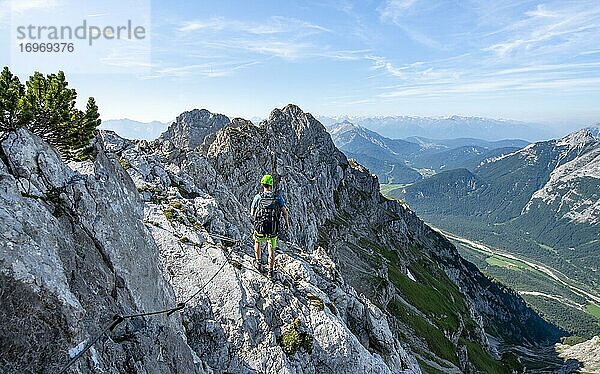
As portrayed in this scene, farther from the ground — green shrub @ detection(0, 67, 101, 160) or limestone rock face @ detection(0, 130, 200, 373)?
green shrub @ detection(0, 67, 101, 160)

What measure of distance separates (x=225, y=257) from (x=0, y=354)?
18.3 metres

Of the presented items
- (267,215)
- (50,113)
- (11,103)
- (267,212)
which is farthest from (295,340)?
(11,103)

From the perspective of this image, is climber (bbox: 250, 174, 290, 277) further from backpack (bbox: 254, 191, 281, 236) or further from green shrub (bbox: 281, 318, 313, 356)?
green shrub (bbox: 281, 318, 313, 356)

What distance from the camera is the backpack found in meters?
23.8

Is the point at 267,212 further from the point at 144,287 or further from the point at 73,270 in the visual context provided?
the point at 73,270

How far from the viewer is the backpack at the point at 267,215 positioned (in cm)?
2377

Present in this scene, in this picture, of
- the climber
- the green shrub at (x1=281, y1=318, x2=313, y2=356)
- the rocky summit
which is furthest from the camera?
the green shrub at (x1=281, y1=318, x2=313, y2=356)

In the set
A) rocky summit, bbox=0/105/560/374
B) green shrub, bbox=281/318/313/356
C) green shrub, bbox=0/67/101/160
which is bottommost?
green shrub, bbox=281/318/313/356

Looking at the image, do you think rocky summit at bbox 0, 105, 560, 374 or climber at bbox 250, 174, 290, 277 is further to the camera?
climber at bbox 250, 174, 290, 277

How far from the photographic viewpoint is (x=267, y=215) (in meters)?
24.1

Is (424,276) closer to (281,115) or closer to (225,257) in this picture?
(281,115)

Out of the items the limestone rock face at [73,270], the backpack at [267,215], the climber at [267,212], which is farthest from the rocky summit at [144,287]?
the backpack at [267,215]

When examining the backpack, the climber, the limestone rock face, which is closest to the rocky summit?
the limestone rock face

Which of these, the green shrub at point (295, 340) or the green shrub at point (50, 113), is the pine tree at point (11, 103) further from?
the green shrub at point (295, 340)
